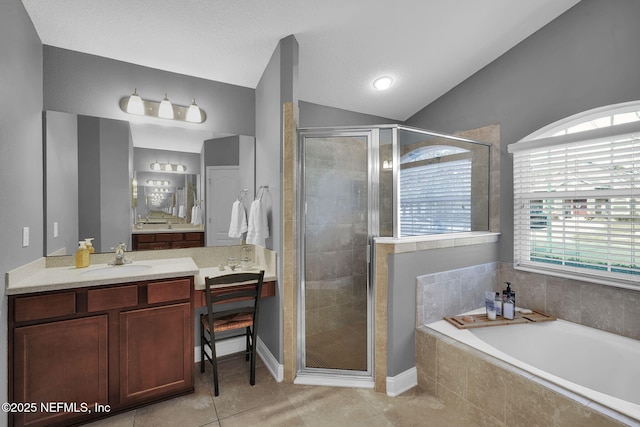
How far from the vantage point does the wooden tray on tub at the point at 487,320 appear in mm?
2256

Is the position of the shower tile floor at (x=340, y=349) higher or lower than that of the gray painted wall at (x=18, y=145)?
lower

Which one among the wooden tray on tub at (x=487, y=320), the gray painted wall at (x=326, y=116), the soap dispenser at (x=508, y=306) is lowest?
the wooden tray on tub at (x=487, y=320)

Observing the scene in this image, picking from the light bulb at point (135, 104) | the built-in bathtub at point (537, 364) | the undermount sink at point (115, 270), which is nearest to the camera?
the built-in bathtub at point (537, 364)

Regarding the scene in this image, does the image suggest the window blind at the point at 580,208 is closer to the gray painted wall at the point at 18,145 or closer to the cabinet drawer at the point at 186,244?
the cabinet drawer at the point at 186,244

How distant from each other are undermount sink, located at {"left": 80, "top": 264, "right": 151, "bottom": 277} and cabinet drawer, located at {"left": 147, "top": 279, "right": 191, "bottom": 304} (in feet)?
0.69

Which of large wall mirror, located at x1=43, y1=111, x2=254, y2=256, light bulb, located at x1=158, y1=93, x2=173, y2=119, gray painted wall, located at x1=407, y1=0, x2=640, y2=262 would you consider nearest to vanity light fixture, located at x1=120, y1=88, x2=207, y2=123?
light bulb, located at x1=158, y1=93, x2=173, y2=119

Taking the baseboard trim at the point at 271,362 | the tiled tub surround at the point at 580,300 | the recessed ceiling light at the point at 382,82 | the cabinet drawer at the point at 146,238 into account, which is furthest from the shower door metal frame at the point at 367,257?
the tiled tub surround at the point at 580,300

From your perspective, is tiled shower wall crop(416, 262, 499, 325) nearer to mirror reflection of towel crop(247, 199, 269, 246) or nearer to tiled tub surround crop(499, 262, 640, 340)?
tiled tub surround crop(499, 262, 640, 340)

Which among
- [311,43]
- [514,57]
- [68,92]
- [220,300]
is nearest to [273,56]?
[311,43]

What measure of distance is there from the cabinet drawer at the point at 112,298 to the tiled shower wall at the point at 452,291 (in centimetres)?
200

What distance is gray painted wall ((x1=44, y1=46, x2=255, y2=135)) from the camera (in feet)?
6.97

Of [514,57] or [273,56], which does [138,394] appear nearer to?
[273,56]

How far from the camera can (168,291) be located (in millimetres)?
1994

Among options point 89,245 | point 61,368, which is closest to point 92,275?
point 89,245
